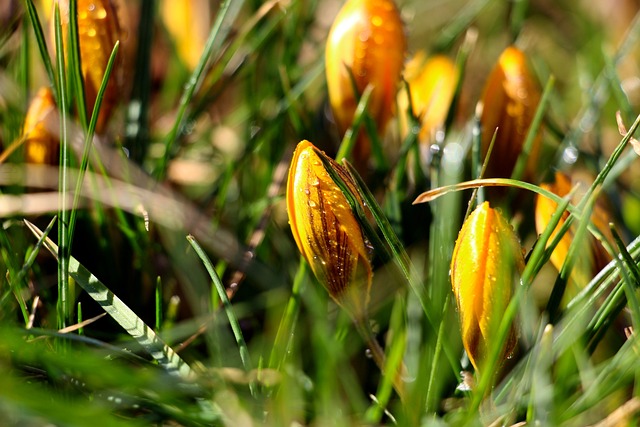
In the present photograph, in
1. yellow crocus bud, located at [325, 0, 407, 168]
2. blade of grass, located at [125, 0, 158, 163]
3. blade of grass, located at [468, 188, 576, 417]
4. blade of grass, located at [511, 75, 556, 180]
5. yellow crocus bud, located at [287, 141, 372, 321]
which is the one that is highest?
blade of grass, located at [125, 0, 158, 163]

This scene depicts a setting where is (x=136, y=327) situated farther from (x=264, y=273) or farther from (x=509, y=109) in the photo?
(x=509, y=109)

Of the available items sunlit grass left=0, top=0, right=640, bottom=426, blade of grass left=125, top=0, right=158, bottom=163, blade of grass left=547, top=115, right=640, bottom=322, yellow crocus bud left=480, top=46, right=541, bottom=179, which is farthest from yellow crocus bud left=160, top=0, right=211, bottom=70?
blade of grass left=547, top=115, right=640, bottom=322

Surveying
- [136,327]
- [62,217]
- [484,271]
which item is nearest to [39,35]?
[62,217]

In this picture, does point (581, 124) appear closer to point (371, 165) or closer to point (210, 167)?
point (371, 165)

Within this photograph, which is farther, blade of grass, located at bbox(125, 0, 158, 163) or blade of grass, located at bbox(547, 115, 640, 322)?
blade of grass, located at bbox(125, 0, 158, 163)

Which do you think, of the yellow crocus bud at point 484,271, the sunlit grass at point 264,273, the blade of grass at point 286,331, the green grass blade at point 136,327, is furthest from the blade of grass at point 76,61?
the yellow crocus bud at point 484,271

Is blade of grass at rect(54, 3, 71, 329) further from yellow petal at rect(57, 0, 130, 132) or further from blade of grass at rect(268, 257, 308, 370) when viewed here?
blade of grass at rect(268, 257, 308, 370)
